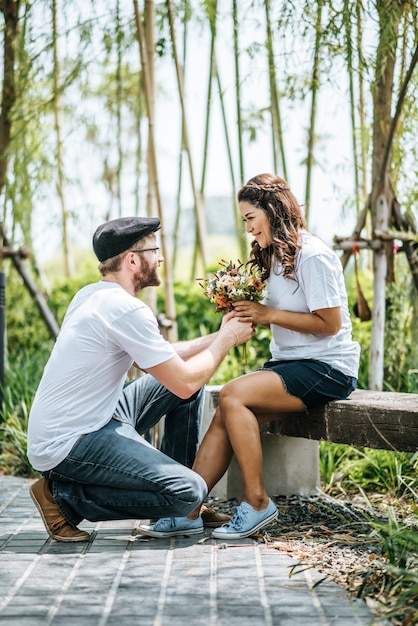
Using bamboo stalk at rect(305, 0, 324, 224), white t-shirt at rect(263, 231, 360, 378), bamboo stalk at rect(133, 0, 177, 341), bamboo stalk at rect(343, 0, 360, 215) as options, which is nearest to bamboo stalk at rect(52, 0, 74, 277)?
bamboo stalk at rect(133, 0, 177, 341)

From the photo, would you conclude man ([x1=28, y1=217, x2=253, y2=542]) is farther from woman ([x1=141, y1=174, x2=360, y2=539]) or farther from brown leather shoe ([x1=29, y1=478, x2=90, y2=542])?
woman ([x1=141, y1=174, x2=360, y2=539])

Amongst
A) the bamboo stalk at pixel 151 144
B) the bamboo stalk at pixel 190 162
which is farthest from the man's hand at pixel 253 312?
the bamboo stalk at pixel 190 162

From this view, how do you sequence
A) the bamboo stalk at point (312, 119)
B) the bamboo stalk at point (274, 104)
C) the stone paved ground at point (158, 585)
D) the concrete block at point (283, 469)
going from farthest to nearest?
1. the bamboo stalk at point (274, 104)
2. the bamboo stalk at point (312, 119)
3. the concrete block at point (283, 469)
4. the stone paved ground at point (158, 585)

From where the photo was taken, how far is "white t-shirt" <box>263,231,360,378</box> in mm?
3840

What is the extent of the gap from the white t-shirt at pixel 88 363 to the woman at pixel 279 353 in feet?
1.70

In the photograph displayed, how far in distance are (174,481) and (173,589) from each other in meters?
0.63

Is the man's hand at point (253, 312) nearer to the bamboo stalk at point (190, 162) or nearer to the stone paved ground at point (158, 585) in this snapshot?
the stone paved ground at point (158, 585)

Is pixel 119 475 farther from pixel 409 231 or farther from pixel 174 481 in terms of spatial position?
pixel 409 231

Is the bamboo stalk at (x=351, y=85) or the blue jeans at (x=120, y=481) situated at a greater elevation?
the bamboo stalk at (x=351, y=85)

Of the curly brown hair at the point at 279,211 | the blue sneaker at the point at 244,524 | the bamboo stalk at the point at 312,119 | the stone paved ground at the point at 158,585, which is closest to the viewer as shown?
the stone paved ground at the point at 158,585

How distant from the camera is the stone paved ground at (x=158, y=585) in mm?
2703

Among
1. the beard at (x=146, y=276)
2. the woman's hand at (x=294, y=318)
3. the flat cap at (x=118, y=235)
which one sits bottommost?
the woman's hand at (x=294, y=318)

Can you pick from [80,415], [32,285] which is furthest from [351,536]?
[32,285]

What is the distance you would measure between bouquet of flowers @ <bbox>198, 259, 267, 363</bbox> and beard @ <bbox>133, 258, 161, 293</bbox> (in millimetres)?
308
